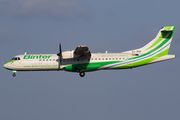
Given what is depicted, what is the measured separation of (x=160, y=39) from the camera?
33.5 meters

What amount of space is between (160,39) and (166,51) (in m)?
1.55

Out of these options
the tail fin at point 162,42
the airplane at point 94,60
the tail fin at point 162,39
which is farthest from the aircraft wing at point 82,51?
the tail fin at point 162,39

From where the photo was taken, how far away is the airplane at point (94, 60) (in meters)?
32.2

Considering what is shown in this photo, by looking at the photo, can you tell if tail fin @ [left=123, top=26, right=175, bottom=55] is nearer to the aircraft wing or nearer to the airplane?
the airplane

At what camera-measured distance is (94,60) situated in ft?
106

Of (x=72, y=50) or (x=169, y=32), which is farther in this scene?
(x=169, y=32)

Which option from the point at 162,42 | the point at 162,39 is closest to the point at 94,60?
the point at 162,42

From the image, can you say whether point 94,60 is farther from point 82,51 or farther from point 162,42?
point 162,42

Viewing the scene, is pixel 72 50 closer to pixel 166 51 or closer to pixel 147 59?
pixel 147 59

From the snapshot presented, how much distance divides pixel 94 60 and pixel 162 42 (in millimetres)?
8156

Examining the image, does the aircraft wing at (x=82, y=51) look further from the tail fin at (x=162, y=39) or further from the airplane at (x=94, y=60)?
the tail fin at (x=162, y=39)

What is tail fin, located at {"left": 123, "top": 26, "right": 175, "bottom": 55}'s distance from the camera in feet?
109

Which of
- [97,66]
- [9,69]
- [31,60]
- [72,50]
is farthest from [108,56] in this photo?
[9,69]

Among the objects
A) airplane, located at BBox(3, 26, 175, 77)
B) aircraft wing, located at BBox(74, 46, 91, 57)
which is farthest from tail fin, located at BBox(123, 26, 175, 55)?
aircraft wing, located at BBox(74, 46, 91, 57)
